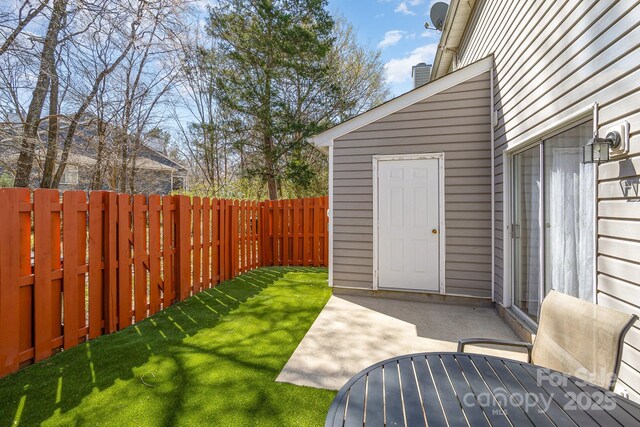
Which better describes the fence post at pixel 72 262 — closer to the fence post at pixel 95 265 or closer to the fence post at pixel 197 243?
the fence post at pixel 95 265

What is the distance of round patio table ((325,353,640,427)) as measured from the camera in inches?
46.4

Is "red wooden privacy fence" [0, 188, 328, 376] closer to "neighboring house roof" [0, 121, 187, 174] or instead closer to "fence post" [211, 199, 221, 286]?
"fence post" [211, 199, 221, 286]

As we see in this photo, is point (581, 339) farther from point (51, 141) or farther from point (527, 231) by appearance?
point (51, 141)

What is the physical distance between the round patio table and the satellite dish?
311 inches

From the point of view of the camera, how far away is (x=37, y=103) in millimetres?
5664

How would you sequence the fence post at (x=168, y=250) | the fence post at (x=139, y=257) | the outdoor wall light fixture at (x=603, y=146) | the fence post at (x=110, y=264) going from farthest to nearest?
the fence post at (x=168, y=250) < the fence post at (x=139, y=257) < the fence post at (x=110, y=264) < the outdoor wall light fixture at (x=603, y=146)

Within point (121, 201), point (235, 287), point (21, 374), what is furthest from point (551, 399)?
point (235, 287)

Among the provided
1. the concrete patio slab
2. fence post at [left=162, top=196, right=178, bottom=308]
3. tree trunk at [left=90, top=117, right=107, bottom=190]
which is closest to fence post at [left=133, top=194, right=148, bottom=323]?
fence post at [left=162, top=196, right=178, bottom=308]

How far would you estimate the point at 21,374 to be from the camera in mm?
2604

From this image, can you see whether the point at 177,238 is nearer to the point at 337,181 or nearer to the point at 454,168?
the point at 337,181

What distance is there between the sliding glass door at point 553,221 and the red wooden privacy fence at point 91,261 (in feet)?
14.7

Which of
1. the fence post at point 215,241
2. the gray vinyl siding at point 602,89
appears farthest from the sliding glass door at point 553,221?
the fence post at point 215,241

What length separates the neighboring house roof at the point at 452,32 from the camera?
5.23 metres

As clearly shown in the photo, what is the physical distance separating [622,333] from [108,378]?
3.44 meters
